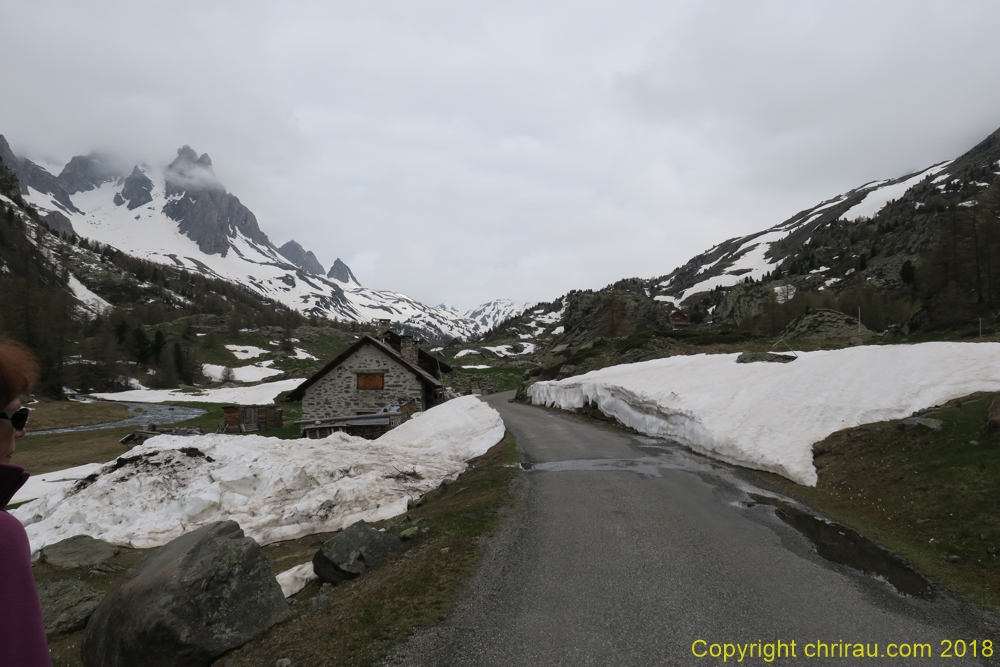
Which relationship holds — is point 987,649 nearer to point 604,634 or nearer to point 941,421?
point 604,634

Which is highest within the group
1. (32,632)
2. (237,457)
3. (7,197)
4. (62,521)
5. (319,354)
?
(7,197)

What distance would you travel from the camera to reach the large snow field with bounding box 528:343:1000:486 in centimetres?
1377

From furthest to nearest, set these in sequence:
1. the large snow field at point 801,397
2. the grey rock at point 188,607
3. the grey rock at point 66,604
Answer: the large snow field at point 801,397 → the grey rock at point 66,604 → the grey rock at point 188,607

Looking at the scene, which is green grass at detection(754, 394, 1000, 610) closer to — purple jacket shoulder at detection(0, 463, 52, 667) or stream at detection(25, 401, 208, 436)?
purple jacket shoulder at detection(0, 463, 52, 667)

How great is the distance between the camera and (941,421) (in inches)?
449

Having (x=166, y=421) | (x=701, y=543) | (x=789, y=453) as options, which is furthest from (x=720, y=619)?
(x=166, y=421)

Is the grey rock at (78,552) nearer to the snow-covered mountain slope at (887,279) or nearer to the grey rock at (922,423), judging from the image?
the grey rock at (922,423)

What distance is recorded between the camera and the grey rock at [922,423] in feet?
36.3

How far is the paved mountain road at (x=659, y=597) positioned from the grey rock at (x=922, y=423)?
500cm

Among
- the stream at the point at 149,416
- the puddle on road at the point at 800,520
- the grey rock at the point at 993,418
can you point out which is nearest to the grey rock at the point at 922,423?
the grey rock at the point at 993,418

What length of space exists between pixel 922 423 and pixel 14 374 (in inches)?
644

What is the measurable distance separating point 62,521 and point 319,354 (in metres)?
142

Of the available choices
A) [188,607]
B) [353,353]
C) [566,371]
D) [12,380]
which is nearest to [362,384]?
[353,353]

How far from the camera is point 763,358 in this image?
24.4 metres
